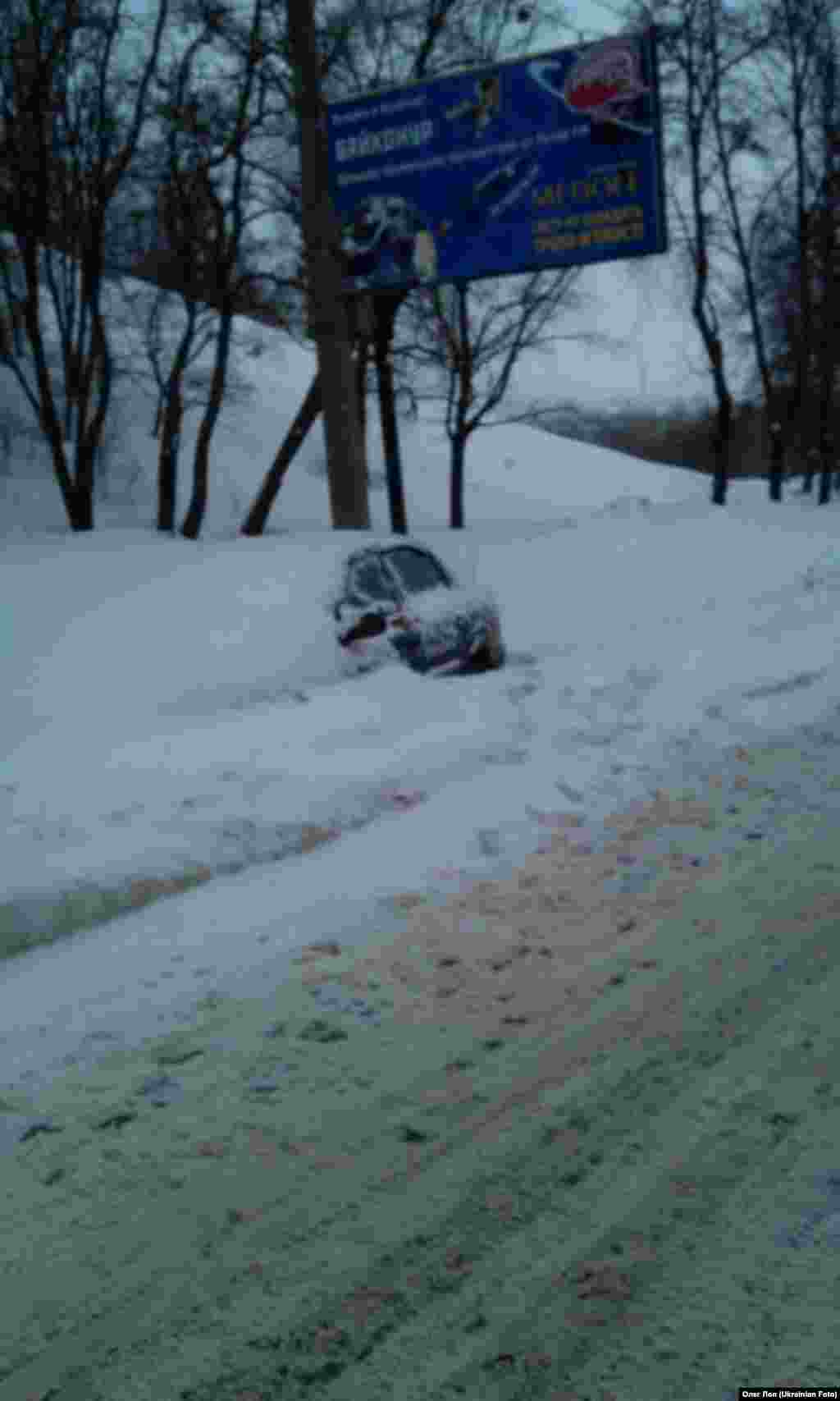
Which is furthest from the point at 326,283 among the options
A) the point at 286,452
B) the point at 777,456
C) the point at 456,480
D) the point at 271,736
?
the point at 777,456

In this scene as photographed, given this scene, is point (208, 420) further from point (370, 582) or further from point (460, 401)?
point (370, 582)

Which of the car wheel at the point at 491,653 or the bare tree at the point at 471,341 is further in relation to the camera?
the bare tree at the point at 471,341

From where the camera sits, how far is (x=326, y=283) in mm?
13945

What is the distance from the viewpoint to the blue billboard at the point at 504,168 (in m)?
12.6

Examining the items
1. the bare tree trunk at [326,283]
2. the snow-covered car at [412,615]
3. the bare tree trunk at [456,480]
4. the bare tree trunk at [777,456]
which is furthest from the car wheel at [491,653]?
the bare tree trunk at [777,456]

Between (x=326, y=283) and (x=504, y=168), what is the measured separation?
231cm

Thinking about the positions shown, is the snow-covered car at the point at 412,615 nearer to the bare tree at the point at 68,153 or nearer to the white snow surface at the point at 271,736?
the white snow surface at the point at 271,736

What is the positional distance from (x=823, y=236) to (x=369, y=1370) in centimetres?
3172

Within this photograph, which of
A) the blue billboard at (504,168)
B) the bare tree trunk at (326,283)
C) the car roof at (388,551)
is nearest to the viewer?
the car roof at (388,551)

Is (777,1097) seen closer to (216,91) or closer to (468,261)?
(468,261)

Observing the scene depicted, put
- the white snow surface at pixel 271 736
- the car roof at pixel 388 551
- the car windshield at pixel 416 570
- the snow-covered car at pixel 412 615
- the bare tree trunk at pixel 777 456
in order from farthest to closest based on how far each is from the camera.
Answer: the bare tree trunk at pixel 777 456
the car windshield at pixel 416 570
the car roof at pixel 388 551
the snow-covered car at pixel 412 615
the white snow surface at pixel 271 736

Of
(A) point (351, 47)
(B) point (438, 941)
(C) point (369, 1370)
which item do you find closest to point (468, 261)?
(A) point (351, 47)

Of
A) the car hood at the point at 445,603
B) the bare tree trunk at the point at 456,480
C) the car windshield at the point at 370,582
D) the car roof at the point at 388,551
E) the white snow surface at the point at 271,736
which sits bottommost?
the white snow surface at the point at 271,736

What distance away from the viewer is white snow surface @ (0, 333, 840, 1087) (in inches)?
204
